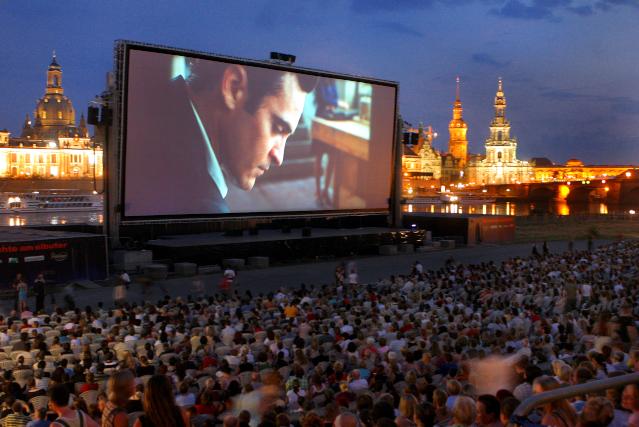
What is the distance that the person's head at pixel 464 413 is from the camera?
504cm

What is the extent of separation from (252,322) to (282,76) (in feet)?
74.0

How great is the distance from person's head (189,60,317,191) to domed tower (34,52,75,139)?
163219mm

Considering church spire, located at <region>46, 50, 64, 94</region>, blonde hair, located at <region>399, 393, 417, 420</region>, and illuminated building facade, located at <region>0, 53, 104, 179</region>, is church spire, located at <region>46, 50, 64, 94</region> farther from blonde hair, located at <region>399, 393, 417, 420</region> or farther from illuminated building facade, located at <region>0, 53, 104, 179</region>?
blonde hair, located at <region>399, 393, 417, 420</region>

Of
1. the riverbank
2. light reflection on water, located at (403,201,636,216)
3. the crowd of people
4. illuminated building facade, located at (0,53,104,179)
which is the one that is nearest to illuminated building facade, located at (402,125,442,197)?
light reflection on water, located at (403,201,636,216)

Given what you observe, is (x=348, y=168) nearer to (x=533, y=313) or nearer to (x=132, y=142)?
(x=132, y=142)

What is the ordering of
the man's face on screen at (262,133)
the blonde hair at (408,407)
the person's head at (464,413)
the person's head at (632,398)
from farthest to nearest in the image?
1. the man's face on screen at (262,133)
2. the blonde hair at (408,407)
3. the person's head at (464,413)
4. the person's head at (632,398)

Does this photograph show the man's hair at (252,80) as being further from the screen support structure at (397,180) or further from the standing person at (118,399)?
the standing person at (118,399)

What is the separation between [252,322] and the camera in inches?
541

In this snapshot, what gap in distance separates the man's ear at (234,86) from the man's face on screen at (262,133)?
487mm

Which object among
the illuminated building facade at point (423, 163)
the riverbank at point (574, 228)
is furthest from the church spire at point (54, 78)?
the riverbank at point (574, 228)

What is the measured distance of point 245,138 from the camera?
32.7 meters

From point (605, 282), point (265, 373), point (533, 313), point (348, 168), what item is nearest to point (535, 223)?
point (348, 168)

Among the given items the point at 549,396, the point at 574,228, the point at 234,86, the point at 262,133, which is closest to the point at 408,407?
the point at 549,396

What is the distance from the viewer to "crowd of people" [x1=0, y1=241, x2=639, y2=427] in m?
5.11
